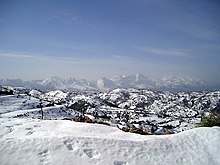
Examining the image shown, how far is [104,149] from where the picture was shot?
1476 centimetres

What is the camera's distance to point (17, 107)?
145500 millimetres

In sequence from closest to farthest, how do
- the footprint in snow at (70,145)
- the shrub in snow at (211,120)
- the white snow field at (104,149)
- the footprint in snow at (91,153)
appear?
the white snow field at (104,149)
the footprint in snow at (91,153)
the footprint in snow at (70,145)
the shrub in snow at (211,120)

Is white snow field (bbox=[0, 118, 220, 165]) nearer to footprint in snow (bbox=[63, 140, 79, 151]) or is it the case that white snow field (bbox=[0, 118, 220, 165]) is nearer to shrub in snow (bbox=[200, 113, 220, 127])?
footprint in snow (bbox=[63, 140, 79, 151])

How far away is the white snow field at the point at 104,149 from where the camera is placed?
13.0 m

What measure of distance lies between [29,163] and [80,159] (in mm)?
2880

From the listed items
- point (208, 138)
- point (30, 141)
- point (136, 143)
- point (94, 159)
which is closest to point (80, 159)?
point (94, 159)

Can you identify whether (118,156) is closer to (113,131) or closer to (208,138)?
(113,131)

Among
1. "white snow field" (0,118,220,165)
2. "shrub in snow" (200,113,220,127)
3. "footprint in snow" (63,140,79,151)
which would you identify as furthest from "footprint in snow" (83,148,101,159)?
"shrub in snow" (200,113,220,127)

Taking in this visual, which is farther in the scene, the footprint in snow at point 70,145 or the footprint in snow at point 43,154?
the footprint in snow at point 70,145

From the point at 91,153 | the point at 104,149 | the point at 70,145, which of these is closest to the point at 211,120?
the point at 104,149

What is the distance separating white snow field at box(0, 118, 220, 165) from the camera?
13.0 meters

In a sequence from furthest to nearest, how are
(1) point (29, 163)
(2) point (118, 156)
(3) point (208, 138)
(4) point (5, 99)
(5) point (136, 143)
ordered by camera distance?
(4) point (5, 99) → (3) point (208, 138) → (5) point (136, 143) → (2) point (118, 156) → (1) point (29, 163)

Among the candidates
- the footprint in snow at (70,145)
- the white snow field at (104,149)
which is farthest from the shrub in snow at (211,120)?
the footprint in snow at (70,145)

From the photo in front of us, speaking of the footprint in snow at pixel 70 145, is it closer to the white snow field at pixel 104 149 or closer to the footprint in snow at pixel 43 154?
the white snow field at pixel 104 149
